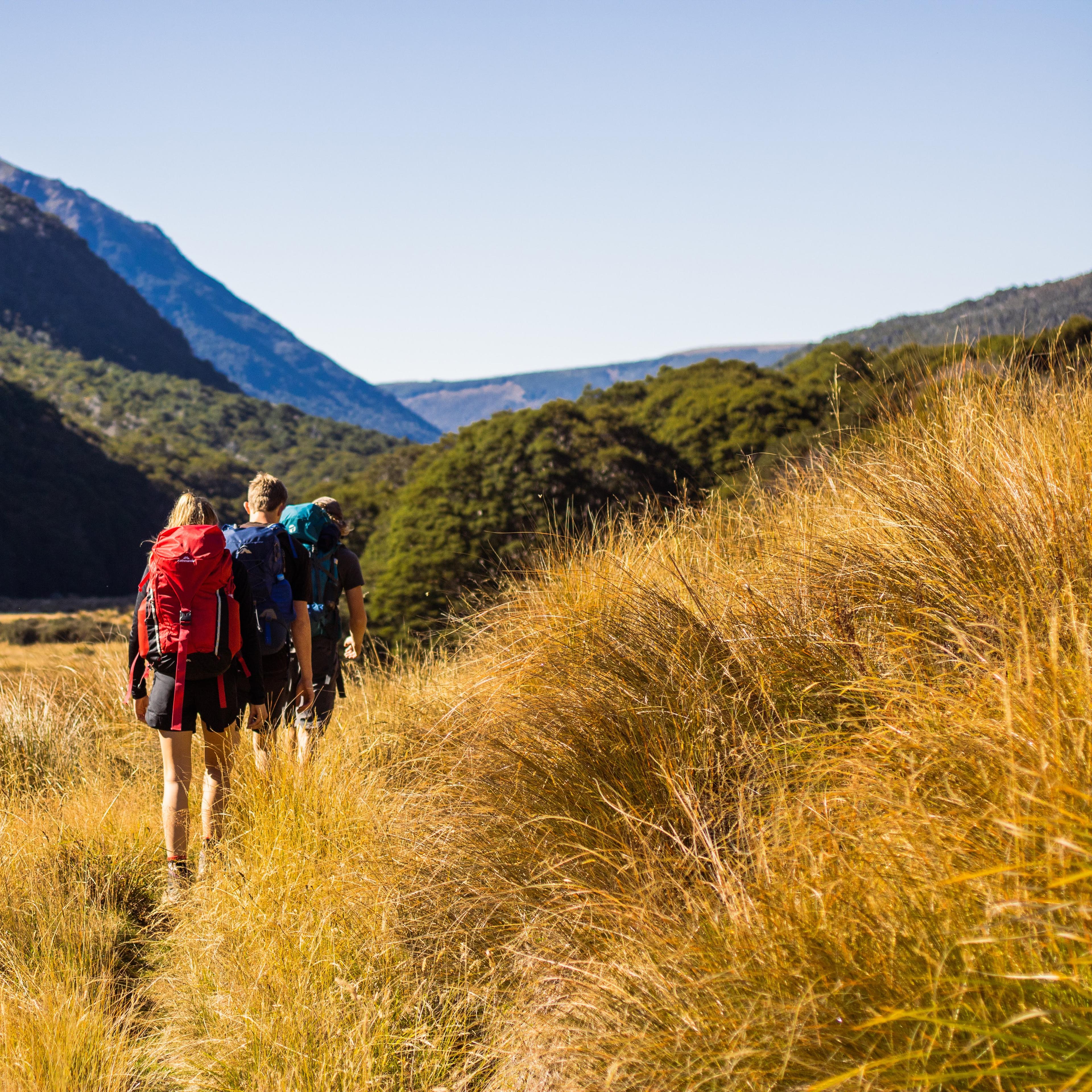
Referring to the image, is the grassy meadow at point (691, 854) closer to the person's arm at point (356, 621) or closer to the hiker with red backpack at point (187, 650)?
the hiker with red backpack at point (187, 650)

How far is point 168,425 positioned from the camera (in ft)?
392

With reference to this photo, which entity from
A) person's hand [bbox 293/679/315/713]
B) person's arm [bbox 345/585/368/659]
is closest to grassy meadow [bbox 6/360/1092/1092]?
person's hand [bbox 293/679/315/713]

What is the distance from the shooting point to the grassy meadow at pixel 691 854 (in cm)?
156

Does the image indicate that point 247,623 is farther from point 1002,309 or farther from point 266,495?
point 1002,309

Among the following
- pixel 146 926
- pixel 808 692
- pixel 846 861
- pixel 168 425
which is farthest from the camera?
pixel 168 425

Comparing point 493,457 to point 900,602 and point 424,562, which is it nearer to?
point 424,562

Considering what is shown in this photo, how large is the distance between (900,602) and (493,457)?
29.9 m

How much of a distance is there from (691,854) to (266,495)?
2.93m

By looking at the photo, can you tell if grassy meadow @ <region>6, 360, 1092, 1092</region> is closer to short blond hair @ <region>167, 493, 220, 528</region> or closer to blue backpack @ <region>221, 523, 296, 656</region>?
blue backpack @ <region>221, 523, 296, 656</region>

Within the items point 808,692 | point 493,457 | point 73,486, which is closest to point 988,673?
point 808,692

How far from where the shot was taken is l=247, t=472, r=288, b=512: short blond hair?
168 inches

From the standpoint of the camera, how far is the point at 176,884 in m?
3.44

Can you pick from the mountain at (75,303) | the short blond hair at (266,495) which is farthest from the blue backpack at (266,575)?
the mountain at (75,303)

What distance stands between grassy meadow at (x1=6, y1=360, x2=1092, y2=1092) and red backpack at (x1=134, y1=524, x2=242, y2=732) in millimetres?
563
